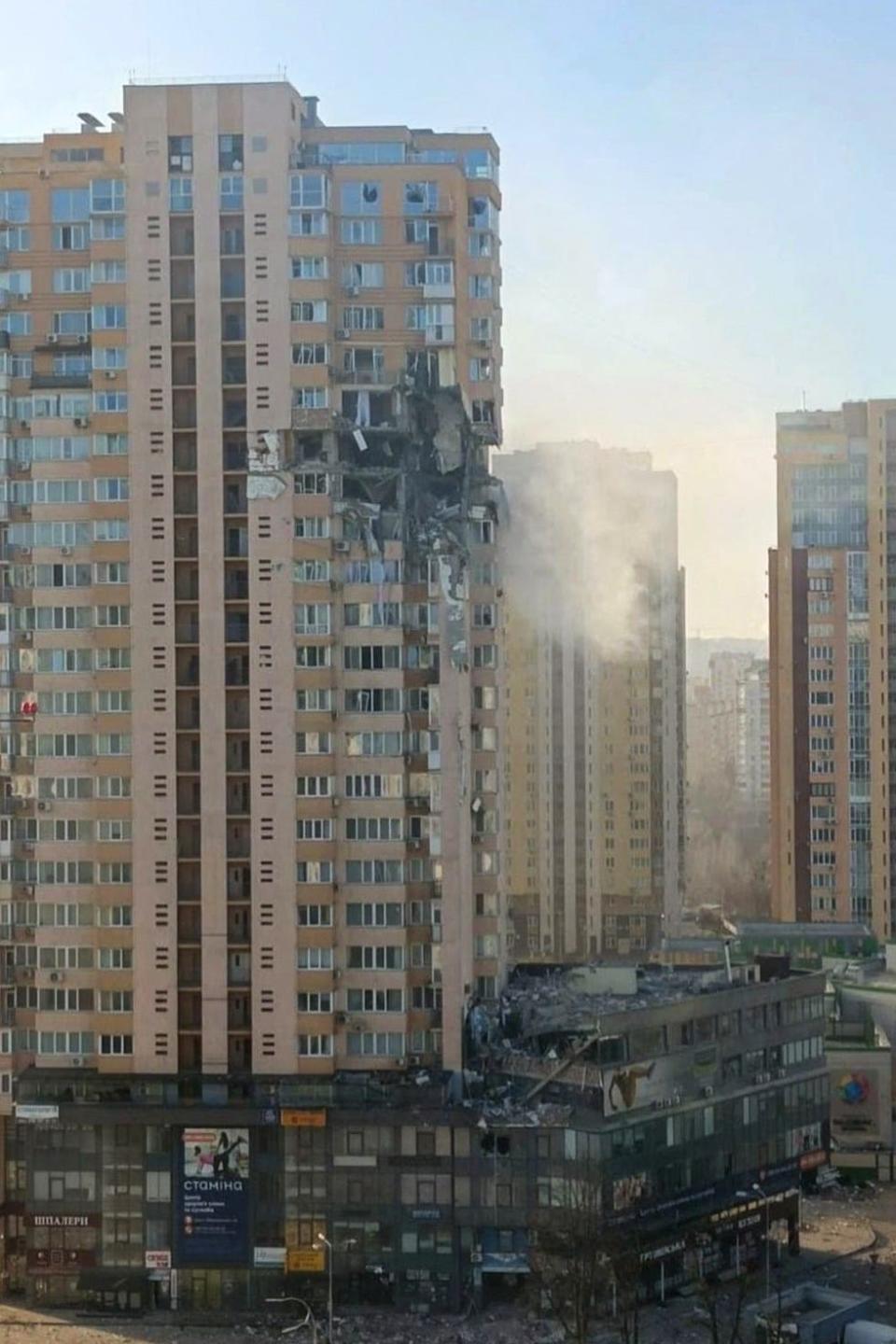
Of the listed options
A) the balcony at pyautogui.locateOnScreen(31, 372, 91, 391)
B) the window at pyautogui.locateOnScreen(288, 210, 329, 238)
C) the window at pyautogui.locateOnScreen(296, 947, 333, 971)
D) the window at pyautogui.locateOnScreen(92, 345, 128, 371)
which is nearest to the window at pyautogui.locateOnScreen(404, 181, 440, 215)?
the window at pyautogui.locateOnScreen(288, 210, 329, 238)

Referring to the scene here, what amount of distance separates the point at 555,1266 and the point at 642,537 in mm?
45978

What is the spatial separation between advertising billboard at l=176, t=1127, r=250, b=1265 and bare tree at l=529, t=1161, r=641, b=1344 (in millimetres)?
6055

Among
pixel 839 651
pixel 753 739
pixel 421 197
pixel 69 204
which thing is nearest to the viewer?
pixel 421 197

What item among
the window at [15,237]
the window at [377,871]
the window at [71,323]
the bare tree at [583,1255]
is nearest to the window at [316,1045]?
the window at [377,871]

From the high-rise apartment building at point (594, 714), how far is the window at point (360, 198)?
31.8 metres

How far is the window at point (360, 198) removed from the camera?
137 feet

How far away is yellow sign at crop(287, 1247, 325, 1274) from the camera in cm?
3947

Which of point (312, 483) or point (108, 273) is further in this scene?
point (108, 273)

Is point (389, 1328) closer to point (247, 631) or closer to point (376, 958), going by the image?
point (376, 958)

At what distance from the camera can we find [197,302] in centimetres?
4072

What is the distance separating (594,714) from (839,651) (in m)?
12.6

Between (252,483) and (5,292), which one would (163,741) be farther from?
(5,292)

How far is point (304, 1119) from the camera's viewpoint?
130 ft

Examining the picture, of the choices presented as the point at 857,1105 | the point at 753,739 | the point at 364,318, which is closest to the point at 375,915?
the point at 364,318
